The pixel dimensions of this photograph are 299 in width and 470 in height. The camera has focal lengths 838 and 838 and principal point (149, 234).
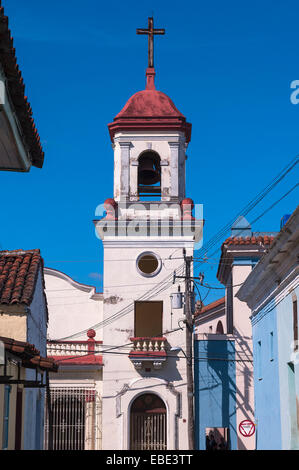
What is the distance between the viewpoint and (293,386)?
18047 mm

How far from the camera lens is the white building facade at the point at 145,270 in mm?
29203

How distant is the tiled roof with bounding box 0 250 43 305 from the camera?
19.0m

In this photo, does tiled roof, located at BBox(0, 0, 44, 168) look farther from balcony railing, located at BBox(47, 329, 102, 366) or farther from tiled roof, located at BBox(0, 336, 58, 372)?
balcony railing, located at BBox(47, 329, 102, 366)

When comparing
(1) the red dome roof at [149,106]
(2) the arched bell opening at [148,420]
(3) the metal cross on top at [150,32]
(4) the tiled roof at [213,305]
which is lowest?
(2) the arched bell opening at [148,420]

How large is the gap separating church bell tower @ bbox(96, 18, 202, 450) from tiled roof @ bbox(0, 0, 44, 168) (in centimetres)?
1729

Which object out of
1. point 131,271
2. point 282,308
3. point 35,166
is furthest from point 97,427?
point 35,166

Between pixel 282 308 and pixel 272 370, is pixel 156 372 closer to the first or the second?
pixel 272 370

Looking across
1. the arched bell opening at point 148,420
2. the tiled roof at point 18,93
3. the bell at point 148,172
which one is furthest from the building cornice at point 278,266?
the bell at point 148,172

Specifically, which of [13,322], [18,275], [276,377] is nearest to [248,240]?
[276,377]

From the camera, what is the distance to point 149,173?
31125 millimetres

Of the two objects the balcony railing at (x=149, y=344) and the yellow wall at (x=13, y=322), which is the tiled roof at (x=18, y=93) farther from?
the balcony railing at (x=149, y=344)

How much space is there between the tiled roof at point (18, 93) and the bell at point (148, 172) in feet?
59.4

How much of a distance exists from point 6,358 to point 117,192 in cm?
1673
